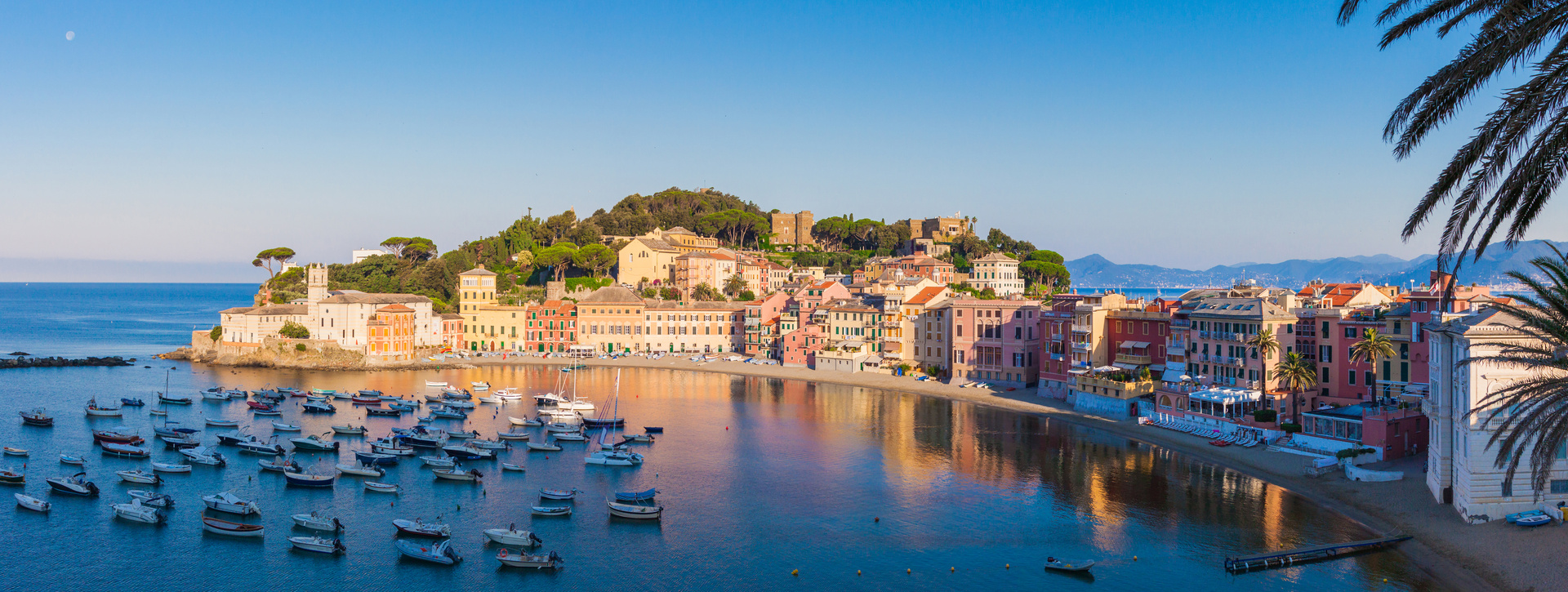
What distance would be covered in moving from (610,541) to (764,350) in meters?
54.4

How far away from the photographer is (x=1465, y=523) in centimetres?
2970

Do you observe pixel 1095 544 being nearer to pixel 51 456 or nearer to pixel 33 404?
pixel 51 456

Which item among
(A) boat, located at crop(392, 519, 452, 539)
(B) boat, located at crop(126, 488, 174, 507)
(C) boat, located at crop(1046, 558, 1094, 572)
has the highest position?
(B) boat, located at crop(126, 488, 174, 507)

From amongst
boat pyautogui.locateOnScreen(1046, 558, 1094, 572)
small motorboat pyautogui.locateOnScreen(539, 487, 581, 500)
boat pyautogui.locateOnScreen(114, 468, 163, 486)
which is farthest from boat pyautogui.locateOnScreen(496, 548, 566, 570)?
boat pyautogui.locateOnScreen(114, 468, 163, 486)

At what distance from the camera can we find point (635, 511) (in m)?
34.5

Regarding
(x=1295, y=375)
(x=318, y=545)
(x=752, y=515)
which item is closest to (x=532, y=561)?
(x=318, y=545)

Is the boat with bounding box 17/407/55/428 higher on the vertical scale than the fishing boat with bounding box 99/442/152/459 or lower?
higher

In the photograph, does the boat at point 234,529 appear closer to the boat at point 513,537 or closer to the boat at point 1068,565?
the boat at point 513,537

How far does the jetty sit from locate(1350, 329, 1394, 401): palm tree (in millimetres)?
15283

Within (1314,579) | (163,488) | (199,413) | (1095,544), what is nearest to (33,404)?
(199,413)

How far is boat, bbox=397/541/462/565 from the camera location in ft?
97.1

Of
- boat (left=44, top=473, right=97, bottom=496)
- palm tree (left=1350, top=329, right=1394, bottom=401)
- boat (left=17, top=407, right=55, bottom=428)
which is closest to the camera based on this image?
boat (left=44, top=473, right=97, bottom=496)

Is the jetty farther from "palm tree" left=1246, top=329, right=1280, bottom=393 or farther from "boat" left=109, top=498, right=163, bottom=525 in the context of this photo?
"boat" left=109, top=498, right=163, bottom=525

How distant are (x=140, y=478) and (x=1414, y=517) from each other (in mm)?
49528
